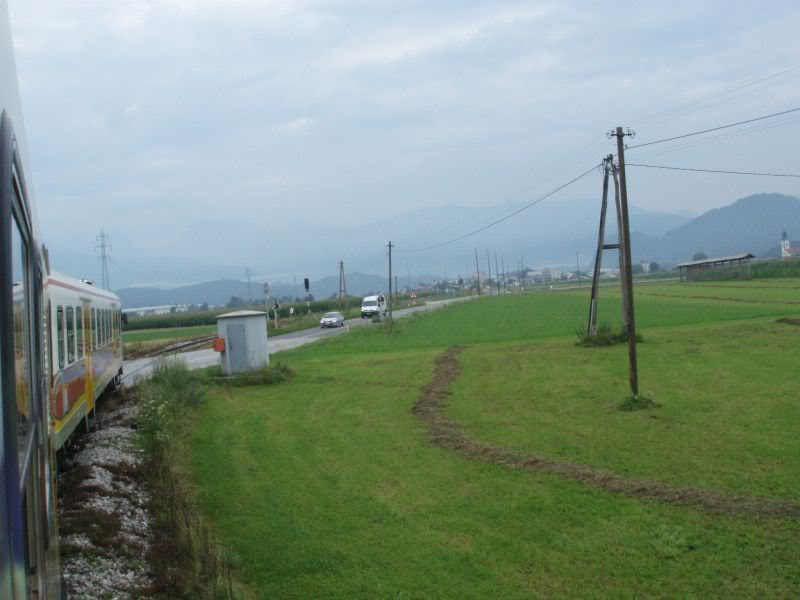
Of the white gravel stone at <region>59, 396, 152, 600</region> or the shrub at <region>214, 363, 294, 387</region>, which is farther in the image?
the shrub at <region>214, 363, 294, 387</region>

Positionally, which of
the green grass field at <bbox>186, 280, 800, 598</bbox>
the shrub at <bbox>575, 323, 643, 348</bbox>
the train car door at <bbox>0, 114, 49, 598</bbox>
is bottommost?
the green grass field at <bbox>186, 280, 800, 598</bbox>

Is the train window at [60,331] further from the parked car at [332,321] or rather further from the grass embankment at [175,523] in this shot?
the parked car at [332,321]

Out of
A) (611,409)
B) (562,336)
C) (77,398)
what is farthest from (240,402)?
(562,336)

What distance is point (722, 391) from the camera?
15.9m

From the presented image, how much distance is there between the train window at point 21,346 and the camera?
2553 mm

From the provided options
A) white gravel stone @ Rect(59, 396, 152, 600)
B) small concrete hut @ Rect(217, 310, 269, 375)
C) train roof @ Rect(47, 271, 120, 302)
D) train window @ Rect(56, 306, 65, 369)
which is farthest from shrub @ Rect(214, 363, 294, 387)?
train window @ Rect(56, 306, 65, 369)

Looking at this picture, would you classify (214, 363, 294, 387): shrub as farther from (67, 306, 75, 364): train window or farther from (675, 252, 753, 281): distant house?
(675, 252, 753, 281): distant house

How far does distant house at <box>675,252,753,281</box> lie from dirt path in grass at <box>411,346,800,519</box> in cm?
6582

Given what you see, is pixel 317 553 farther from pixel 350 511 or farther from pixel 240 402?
pixel 240 402

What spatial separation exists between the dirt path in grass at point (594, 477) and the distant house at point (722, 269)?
65823mm

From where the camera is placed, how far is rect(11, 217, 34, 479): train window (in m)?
2.55

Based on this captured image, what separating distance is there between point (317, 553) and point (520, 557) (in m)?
2.00

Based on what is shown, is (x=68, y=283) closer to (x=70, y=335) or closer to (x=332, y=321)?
(x=70, y=335)

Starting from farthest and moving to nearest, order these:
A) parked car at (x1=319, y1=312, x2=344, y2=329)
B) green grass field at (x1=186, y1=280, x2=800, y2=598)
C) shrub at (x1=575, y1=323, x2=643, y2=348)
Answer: parked car at (x1=319, y1=312, x2=344, y2=329)
shrub at (x1=575, y1=323, x2=643, y2=348)
green grass field at (x1=186, y1=280, x2=800, y2=598)
